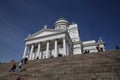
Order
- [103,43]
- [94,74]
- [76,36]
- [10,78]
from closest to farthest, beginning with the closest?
[94,74], [10,78], [103,43], [76,36]

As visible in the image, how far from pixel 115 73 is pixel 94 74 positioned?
1266 mm

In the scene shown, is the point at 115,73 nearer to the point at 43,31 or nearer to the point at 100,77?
the point at 100,77

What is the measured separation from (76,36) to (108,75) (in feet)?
126

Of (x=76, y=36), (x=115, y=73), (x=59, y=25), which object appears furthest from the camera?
(x=59, y=25)

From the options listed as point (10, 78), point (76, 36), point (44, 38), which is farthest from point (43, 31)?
point (10, 78)

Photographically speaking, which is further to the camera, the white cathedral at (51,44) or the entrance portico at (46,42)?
the entrance portico at (46,42)

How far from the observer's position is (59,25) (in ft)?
167

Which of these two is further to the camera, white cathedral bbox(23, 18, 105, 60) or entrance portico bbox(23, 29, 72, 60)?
entrance portico bbox(23, 29, 72, 60)

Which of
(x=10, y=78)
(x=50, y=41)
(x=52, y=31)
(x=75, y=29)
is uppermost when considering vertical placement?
(x=75, y=29)

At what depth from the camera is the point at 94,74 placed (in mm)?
7227

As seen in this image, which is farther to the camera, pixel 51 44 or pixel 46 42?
pixel 51 44

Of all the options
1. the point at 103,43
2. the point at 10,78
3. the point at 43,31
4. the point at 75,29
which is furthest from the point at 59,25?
the point at 10,78

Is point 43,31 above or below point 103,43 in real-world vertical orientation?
above

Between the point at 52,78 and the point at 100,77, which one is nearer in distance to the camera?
the point at 100,77
